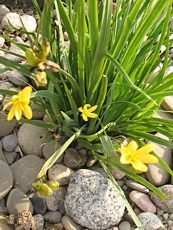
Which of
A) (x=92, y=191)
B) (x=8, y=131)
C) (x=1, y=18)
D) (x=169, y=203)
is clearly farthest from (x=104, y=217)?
(x=1, y=18)

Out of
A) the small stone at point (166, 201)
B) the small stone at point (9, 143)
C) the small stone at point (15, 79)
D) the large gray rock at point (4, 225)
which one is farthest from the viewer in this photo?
the small stone at point (15, 79)

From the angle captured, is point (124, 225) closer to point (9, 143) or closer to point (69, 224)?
point (69, 224)

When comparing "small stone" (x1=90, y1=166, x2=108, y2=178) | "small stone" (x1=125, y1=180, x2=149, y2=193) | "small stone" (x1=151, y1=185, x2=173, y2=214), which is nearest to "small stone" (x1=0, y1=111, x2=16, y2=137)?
"small stone" (x1=90, y1=166, x2=108, y2=178)

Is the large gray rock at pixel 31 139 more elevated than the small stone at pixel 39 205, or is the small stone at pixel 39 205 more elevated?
the large gray rock at pixel 31 139

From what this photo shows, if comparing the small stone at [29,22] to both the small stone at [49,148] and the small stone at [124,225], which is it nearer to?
the small stone at [49,148]

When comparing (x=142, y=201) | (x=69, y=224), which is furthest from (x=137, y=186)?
(x=69, y=224)

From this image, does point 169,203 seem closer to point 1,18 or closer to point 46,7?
point 46,7

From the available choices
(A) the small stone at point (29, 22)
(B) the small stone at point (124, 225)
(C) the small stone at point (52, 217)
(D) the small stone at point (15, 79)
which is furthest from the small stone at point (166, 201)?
(A) the small stone at point (29, 22)
